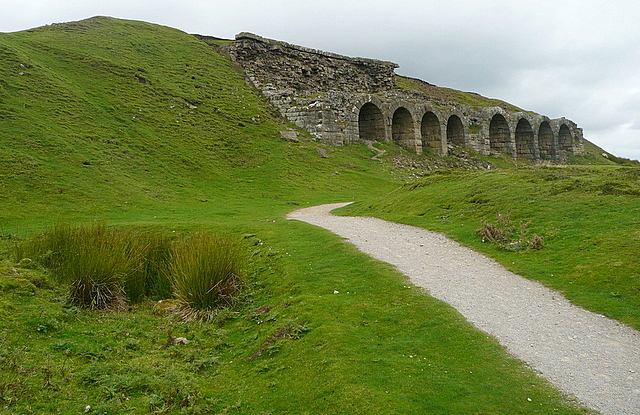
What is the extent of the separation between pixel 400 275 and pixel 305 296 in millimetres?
2086

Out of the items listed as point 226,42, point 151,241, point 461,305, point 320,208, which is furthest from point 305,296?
point 226,42

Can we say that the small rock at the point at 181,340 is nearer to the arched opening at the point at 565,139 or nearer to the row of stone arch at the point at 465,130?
the row of stone arch at the point at 465,130

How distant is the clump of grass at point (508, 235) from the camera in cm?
1109

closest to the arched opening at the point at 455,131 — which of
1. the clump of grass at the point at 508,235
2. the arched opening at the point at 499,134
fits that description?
the arched opening at the point at 499,134

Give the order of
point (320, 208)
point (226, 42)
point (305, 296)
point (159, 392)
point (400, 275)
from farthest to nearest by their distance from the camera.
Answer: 1. point (226, 42)
2. point (320, 208)
3. point (400, 275)
4. point (305, 296)
5. point (159, 392)

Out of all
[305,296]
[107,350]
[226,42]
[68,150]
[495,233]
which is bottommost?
[107,350]

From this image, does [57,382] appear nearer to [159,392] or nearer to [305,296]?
[159,392]

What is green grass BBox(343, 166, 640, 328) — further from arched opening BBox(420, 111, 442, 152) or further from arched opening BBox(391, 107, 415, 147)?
arched opening BBox(420, 111, 442, 152)

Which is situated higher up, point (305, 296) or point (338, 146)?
point (338, 146)

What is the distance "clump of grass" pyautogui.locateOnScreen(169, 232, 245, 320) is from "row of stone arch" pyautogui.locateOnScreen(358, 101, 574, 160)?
30536mm

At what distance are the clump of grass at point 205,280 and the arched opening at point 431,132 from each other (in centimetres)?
3493

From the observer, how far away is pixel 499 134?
49312 mm

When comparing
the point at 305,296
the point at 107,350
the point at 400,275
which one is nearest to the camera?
the point at 107,350

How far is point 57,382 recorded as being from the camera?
6.12 m
